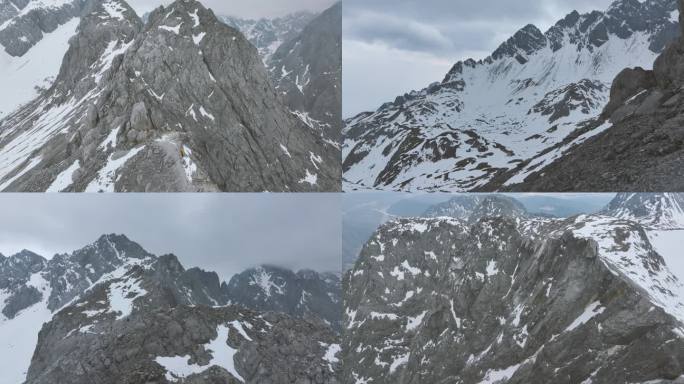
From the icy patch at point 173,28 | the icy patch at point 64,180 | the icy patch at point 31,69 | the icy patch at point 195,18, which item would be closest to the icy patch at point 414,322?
the icy patch at point 64,180

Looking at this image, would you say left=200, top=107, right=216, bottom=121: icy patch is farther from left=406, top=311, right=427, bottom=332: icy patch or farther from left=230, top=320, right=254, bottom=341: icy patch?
left=230, top=320, right=254, bottom=341: icy patch

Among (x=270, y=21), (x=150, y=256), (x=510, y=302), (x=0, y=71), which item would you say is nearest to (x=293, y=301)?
(x=150, y=256)

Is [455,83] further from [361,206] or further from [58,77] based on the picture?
[58,77]

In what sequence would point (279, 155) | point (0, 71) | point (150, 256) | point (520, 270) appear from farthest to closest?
1. point (0, 71)
2. point (279, 155)
3. point (520, 270)
4. point (150, 256)

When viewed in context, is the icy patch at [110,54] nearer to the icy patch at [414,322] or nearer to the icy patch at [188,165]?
the icy patch at [188,165]

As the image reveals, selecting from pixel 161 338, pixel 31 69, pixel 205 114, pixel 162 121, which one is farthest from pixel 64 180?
pixel 31 69

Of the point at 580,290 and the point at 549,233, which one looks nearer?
the point at 580,290

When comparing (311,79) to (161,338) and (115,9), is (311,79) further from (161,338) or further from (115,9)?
(161,338)

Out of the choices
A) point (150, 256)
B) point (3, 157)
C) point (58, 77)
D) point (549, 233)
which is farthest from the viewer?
point (58, 77)
